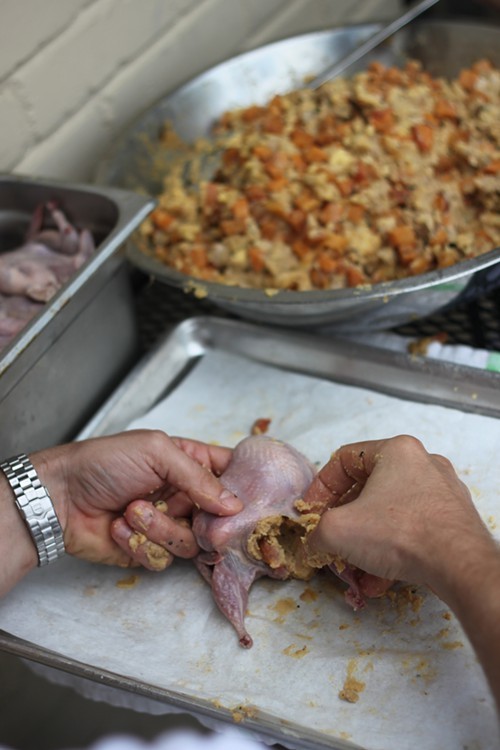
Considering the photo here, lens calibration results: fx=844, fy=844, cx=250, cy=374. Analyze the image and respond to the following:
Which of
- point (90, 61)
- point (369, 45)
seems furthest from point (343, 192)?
point (90, 61)

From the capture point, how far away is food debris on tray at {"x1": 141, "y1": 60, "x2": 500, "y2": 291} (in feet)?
4.64

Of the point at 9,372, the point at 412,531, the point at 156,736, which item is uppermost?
the point at 9,372

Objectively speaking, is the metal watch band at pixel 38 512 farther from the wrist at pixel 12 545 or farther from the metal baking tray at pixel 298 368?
the metal baking tray at pixel 298 368

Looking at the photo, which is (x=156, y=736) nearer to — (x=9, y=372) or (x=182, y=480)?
(x=182, y=480)

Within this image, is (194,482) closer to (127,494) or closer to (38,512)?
(127,494)

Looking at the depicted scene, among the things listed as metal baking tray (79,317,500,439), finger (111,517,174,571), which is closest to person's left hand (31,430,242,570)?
finger (111,517,174,571)

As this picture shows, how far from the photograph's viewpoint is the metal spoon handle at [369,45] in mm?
1781

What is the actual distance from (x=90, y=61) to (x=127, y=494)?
1004 mm

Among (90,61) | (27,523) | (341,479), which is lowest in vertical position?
(341,479)

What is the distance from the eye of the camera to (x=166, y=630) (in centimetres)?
108

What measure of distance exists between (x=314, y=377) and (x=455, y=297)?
0.27 metres

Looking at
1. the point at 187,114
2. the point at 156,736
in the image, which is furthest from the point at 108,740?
the point at 187,114

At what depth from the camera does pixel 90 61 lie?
5.61 ft

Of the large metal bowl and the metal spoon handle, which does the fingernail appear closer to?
the large metal bowl
